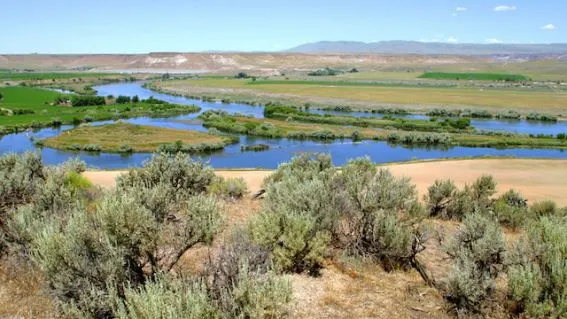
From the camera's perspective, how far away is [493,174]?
29688mm

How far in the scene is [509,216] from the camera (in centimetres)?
1587

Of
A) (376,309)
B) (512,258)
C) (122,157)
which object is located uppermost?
(512,258)

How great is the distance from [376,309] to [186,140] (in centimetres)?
4234

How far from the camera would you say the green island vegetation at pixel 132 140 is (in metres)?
45.2

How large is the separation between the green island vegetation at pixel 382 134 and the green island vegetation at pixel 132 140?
6064 millimetres

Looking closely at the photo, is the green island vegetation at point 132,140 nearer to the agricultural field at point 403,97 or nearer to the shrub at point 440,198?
the shrub at point 440,198

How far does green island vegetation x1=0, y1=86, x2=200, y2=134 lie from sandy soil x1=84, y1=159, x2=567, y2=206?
38047mm

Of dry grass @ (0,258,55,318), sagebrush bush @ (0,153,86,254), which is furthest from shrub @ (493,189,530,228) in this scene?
dry grass @ (0,258,55,318)

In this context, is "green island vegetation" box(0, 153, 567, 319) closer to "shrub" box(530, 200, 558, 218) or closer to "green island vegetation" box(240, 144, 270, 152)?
"shrub" box(530, 200, 558, 218)

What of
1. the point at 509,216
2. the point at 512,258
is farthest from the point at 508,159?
the point at 512,258

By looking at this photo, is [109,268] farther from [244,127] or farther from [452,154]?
[244,127]

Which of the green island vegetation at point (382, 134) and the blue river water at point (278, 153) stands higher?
the green island vegetation at point (382, 134)

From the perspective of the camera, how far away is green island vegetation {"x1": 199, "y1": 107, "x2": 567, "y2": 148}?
157 feet

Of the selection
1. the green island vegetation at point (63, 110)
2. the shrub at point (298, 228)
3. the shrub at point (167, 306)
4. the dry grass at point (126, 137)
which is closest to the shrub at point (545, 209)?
the shrub at point (298, 228)
